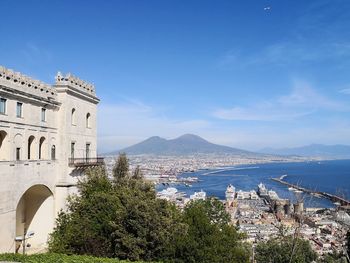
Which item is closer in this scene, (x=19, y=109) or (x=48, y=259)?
(x=48, y=259)

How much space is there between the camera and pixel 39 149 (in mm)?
15664

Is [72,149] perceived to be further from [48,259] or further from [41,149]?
[48,259]

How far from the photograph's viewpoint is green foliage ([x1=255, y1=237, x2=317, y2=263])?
21727mm

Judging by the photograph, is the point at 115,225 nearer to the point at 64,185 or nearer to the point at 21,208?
the point at 64,185

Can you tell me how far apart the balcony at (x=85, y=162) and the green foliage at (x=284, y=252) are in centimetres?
1086

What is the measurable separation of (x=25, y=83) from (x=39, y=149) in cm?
281

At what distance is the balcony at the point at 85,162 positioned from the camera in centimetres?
1722

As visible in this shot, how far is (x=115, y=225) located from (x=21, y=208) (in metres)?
6.14

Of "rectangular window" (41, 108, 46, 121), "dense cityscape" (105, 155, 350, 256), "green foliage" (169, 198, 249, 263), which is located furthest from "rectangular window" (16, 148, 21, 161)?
"green foliage" (169, 198, 249, 263)

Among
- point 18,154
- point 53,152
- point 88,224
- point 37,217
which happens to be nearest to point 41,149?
point 53,152

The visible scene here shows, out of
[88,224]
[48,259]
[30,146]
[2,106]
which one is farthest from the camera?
[30,146]

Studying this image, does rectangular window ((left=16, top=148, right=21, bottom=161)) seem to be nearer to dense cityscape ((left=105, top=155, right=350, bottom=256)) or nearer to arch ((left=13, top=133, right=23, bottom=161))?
arch ((left=13, top=133, right=23, bottom=161))

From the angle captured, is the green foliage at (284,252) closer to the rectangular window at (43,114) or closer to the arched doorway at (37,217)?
the arched doorway at (37,217)

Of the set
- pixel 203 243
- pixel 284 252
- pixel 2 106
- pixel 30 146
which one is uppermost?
pixel 2 106
